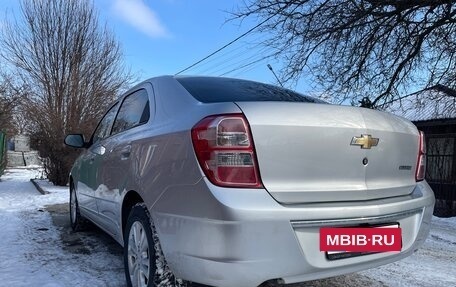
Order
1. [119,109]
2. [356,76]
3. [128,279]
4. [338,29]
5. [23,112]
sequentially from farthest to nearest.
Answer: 1. [23,112]
2. [356,76]
3. [338,29]
4. [119,109]
5. [128,279]

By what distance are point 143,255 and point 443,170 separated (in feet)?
37.2

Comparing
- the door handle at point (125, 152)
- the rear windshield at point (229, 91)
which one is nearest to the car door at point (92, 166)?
the door handle at point (125, 152)

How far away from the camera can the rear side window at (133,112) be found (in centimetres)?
347

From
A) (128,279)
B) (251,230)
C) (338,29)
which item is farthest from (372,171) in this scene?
(338,29)

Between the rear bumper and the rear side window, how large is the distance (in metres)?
1.10

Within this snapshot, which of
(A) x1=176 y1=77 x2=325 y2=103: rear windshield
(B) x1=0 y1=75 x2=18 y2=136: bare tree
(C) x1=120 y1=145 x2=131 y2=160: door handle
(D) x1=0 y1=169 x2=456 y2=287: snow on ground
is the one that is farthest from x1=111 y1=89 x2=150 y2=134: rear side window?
(B) x1=0 y1=75 x2=18 y2=136: bare tree

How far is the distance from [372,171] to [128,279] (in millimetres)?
1931

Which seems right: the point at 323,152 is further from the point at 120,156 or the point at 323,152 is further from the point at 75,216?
the point at 75,216

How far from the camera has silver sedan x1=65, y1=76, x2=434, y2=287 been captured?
2.25 metres

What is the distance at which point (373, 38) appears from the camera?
9.63m

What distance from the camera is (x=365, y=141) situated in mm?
2643

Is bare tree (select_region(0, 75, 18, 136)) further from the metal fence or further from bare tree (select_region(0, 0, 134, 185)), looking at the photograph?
the metal fence

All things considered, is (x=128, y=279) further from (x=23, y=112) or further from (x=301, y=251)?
(x=23, y=112)

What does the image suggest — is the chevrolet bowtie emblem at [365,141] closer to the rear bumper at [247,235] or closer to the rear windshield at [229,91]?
the rear bumper at [247,235]
